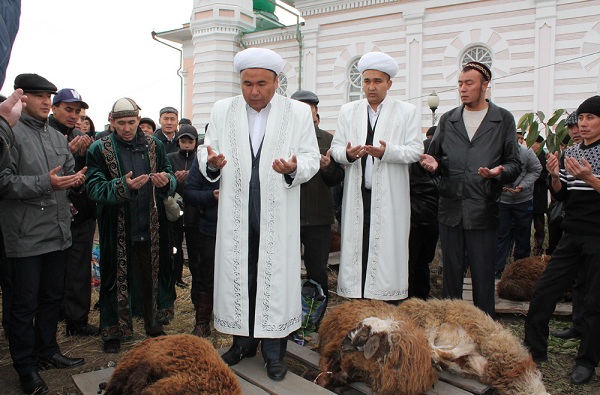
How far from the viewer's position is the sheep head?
3115mm

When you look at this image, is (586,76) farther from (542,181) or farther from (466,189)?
(466,189)

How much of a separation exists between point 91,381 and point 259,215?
1.45 metres

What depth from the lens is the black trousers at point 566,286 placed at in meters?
3.78

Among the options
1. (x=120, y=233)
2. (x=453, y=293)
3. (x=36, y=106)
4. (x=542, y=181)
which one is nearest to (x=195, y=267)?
(x=120, y=233)

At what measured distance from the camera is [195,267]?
5246 millimetres

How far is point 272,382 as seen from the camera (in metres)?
3.30

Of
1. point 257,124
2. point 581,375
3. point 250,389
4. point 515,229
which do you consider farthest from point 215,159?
point 515,229


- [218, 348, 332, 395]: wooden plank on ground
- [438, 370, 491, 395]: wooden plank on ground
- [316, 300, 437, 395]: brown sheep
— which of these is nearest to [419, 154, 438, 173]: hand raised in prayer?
[316, 300, 437, 395]: brown sheep

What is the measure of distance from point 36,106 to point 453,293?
364 centimetres

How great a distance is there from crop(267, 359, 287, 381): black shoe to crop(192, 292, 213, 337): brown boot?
139 cm

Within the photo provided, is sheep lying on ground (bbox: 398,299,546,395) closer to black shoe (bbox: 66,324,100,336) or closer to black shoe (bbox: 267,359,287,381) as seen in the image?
black shoe (bbox: 267,359,287,381)

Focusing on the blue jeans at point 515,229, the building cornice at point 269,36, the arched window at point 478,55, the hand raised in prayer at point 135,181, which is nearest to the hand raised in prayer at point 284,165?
the hand raised in prayer at point 135,181

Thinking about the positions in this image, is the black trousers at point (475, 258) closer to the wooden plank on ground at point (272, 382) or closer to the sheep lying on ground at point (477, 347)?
the sheep lying on ground at point (477, 347)

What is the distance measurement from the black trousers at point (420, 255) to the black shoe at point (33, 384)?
338 cm
